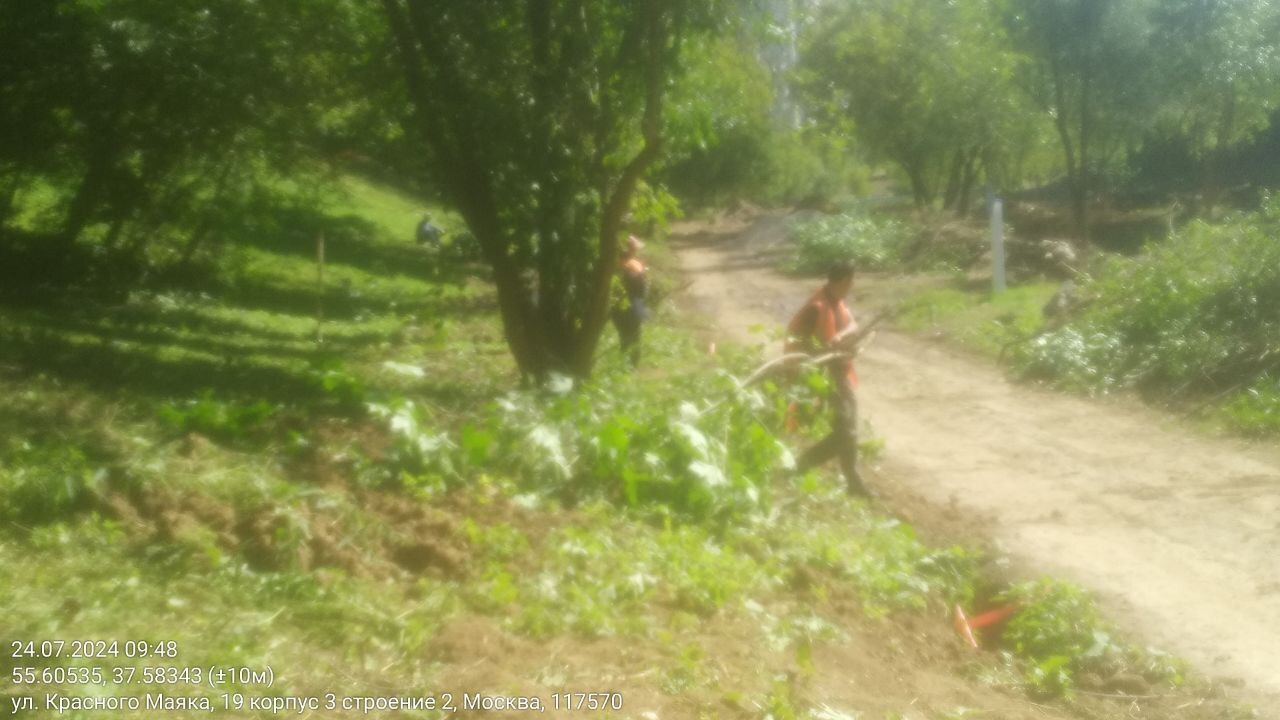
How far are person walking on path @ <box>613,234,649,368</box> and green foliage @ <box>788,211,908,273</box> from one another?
13561mm

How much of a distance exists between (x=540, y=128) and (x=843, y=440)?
11.6 ft

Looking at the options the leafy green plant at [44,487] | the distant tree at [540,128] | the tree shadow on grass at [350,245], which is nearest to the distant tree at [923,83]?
the tree shadow on grass at [350,245]

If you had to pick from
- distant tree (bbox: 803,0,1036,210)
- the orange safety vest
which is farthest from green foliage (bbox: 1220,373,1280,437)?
distant tree (bbox: 803,0,1036,210)

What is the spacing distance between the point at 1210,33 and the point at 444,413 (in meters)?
22.2

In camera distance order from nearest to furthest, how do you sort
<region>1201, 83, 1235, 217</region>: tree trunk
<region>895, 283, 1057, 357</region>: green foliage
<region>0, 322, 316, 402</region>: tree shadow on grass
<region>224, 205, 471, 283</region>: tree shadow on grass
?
<region>0, 322, 316, 402</region>: tree shadow on grass, <region>895, 283, 1057, 357</region>: green foliage, <region>224, 205, 471, 283</region>: tree shadow on grass, <region>1201, 83, 1235, 217</region>: tree trunk

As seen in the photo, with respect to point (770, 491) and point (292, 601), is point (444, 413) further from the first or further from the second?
point (292, 601)

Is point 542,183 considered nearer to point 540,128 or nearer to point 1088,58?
point 540,128

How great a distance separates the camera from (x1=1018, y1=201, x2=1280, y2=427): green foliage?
12.2 m

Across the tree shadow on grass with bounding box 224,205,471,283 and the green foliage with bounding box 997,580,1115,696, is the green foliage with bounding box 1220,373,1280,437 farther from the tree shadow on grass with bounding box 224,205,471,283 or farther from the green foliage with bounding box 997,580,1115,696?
the tree shadow on grass with bounding box 224,205,471,283

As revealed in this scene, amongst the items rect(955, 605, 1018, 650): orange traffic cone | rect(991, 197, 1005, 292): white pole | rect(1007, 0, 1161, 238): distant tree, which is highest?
rect(1007, 0, 1161, 238): distant tree

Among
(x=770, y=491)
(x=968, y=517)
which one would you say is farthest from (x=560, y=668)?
(x=968, y=517)

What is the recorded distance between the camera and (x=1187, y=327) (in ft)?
42.5

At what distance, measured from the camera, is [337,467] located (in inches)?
281

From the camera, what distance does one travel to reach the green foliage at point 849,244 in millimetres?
26562
